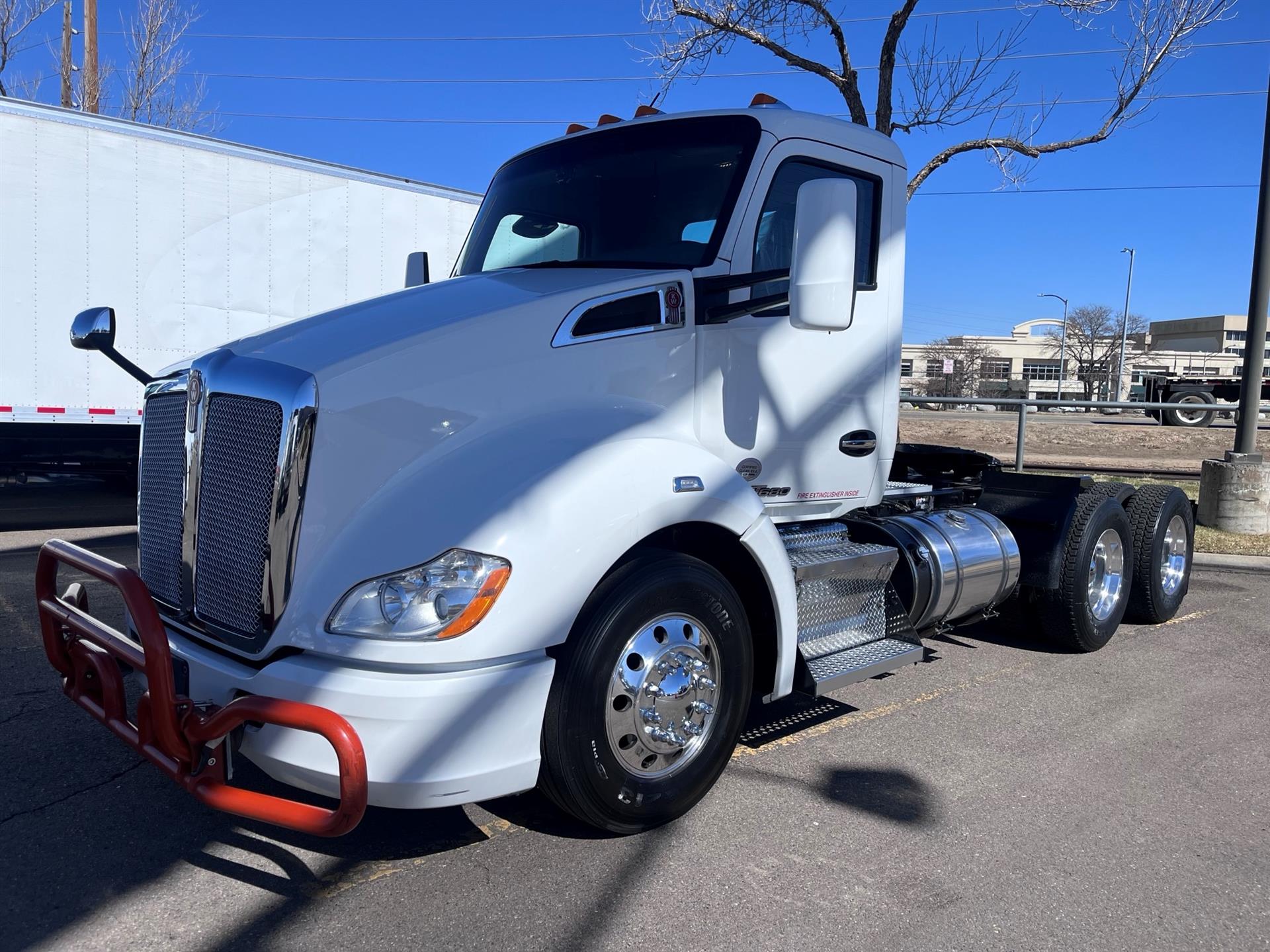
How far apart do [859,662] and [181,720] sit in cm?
266

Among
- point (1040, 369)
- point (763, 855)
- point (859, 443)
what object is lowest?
point (763, 855)

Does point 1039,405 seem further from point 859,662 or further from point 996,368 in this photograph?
point 996,368

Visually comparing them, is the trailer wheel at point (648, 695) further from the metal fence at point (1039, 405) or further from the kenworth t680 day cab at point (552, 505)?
the metal fence at point (1039, 405)

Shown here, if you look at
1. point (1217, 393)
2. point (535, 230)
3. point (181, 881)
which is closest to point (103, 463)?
point (535, 230)

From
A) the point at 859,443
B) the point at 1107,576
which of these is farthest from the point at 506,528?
the point at 1107,576

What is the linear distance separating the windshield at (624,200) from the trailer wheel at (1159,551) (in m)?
4.06

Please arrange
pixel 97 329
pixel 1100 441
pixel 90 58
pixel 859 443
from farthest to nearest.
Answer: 1. pixel 90 58
2. pixel 1100 441
3. pixel 859 443
4. pixel 97 329

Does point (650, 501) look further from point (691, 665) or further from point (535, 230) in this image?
point (535, 230)

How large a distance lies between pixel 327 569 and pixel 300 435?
395 mm

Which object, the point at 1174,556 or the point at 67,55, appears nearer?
the point at 1174,556

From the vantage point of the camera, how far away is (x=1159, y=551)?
21.4 feet

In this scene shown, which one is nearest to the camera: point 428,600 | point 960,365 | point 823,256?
point 428,600

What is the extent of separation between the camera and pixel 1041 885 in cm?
316

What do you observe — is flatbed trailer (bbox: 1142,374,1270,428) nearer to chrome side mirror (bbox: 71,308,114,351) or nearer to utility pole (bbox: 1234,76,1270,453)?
utility pole (bbox: 1234,76,1270,453)
